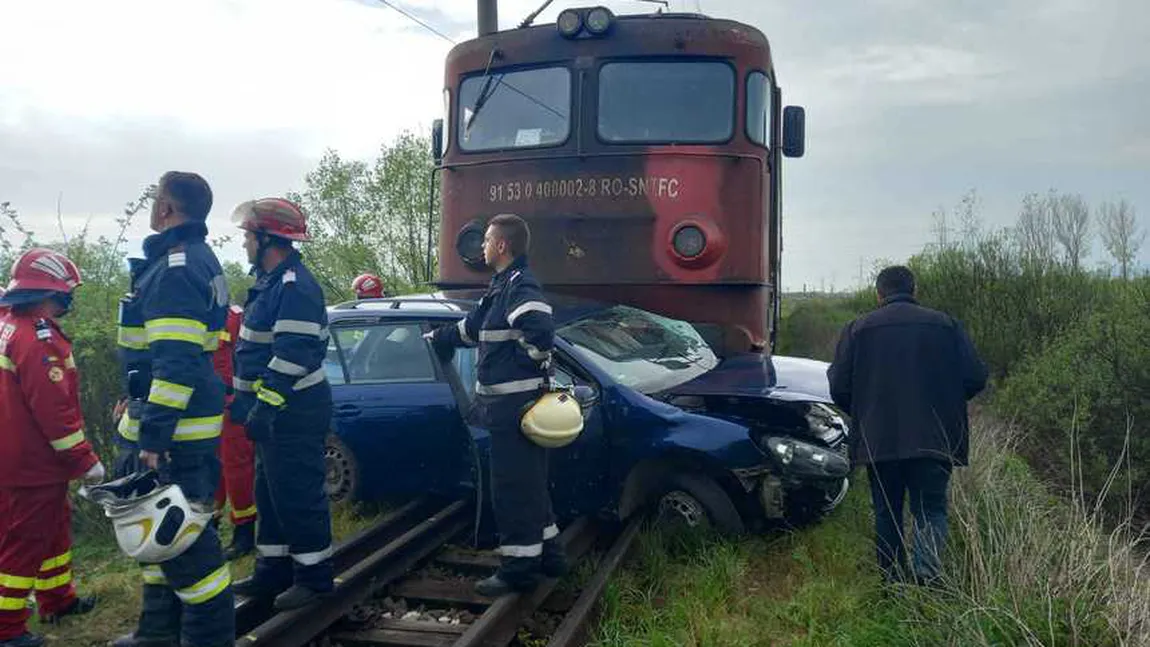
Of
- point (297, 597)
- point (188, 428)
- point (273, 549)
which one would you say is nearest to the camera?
point (188, 428)

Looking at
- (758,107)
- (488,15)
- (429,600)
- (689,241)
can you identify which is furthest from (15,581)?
(488,15)

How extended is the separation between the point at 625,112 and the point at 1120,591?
196 inches

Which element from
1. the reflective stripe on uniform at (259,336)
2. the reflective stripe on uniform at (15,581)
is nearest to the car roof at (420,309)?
the reflective stripe on uniform at (259,336)

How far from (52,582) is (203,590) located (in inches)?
60.7

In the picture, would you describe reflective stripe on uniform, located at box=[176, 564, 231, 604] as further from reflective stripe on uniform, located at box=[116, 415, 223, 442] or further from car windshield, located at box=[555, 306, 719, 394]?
car windshield, located at box=[555, 306, 719, 394]

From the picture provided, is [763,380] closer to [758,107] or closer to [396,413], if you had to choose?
[396,413]

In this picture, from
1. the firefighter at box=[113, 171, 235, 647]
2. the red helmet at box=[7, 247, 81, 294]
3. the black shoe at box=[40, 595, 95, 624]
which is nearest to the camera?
the firefighter at box=[113, 171, 235, 647]

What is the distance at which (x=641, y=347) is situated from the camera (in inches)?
242

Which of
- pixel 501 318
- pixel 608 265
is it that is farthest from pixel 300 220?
pixel 608 265

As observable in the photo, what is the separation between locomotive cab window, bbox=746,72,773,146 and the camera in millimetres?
7246

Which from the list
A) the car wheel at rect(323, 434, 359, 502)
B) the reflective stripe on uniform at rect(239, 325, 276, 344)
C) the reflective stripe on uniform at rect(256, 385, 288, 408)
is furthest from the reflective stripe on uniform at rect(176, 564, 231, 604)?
the car wheel at rect(323, 434, 359, 502)

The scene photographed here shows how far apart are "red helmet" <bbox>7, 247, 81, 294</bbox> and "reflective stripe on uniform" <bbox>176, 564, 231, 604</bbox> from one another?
1701 mm

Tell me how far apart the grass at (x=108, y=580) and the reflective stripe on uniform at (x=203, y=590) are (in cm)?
117

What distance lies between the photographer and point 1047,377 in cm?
962
